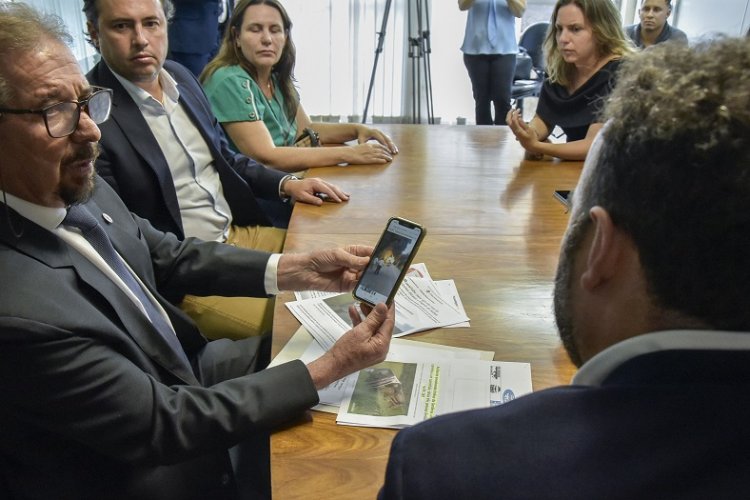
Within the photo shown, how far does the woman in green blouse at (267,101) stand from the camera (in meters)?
2.27

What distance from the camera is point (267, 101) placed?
2.46 meters

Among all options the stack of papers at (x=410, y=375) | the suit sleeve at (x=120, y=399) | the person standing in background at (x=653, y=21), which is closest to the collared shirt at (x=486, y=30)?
the person standing in background at (x=653, y=21)

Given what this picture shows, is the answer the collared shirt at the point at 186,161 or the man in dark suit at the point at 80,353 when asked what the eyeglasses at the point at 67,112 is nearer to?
the man in dark suit at the point at 80,353

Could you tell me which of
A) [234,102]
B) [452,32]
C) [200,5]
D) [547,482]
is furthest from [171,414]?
[452,32]

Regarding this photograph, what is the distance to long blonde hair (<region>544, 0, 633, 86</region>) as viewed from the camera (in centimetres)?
239

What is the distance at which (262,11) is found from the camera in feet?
7.95

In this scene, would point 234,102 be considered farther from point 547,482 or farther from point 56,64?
point 547,482

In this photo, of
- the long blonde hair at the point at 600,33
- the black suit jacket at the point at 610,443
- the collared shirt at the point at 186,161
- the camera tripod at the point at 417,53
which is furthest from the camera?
the camera tripod at the point at 417,53

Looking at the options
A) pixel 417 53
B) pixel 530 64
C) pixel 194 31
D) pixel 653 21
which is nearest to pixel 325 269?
pixel 194 31

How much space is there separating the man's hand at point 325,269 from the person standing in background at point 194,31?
2.21 metres

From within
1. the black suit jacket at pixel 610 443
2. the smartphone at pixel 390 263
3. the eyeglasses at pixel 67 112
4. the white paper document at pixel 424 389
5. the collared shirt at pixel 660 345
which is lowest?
the white paper document at pixel 424 389

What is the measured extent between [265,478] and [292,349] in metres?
0.42

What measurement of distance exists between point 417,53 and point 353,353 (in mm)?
4125

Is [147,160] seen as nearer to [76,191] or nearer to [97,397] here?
[76,191]
